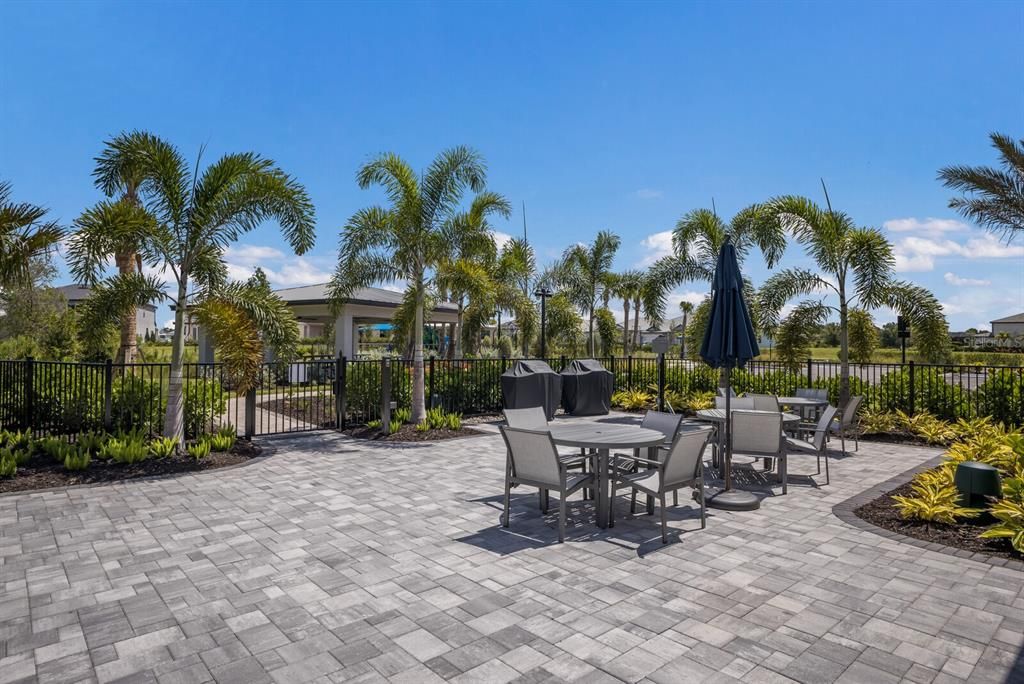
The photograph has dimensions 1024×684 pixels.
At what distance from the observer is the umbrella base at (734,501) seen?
5.81 metres

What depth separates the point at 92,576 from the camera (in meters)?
4.04

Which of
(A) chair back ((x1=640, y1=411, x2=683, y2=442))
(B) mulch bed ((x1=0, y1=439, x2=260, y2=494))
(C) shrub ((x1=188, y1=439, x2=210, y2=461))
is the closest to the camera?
(A) chair back ((x1=640, y1=411, x2=683, y2=442))

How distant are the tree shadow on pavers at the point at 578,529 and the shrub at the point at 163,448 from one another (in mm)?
4627

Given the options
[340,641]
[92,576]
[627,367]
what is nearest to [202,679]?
[340,641]

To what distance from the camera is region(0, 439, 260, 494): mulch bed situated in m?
6.62

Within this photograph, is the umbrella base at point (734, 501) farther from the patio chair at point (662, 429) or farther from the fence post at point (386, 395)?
the fence post at point (386, 395)

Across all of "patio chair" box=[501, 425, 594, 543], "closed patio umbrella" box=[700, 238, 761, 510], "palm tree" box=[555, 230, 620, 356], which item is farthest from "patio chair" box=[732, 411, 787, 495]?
"palm tree" box=[555, 230, 620, 356]

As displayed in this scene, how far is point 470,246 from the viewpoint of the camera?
37.9ft

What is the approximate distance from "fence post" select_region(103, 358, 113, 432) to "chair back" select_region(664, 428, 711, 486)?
321 inches

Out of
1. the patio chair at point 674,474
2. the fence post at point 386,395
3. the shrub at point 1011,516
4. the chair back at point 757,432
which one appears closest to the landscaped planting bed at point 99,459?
the fence post at point 386,395

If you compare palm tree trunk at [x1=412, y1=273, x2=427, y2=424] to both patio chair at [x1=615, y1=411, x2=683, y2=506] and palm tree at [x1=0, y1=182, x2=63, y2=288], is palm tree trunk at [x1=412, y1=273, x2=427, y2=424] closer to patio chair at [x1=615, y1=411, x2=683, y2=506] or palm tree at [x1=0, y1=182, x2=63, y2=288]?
patio chair at [x1=615, y1=411, x2=683, y2=506]

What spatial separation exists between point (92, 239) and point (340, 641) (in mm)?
6749

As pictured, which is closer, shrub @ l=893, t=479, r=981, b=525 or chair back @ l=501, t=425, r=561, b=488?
Answer: chair back @ l=501, t=425, r=561, b=488

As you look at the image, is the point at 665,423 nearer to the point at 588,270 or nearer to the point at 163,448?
the point at 163,448
